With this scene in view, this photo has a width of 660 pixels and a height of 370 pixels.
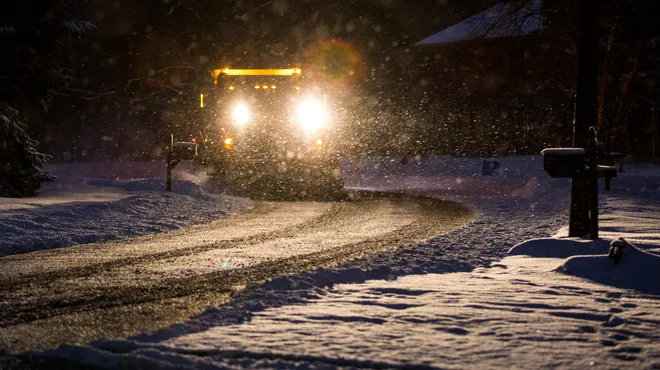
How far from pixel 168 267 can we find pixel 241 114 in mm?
18801

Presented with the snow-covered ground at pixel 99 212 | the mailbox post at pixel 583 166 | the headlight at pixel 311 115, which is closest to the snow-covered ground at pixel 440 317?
the mailbox post at pixel 583 166

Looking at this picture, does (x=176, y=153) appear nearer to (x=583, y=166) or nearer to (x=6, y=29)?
(x=6, y=29)

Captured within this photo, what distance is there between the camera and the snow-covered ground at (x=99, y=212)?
46.1ft

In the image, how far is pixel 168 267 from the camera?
10336 mm

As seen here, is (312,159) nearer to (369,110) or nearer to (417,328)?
(417,328)

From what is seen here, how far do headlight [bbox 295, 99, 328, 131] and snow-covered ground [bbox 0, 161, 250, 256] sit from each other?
4.81 meters

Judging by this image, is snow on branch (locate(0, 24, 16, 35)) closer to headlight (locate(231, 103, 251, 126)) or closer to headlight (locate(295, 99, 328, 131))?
headlight (locate(231, 103, 251, 126))

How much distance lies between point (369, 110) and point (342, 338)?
60.3 metres

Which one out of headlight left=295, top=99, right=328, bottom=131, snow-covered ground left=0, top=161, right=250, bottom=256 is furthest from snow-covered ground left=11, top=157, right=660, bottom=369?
headlight left=295, top=99, right=328, bottom=131

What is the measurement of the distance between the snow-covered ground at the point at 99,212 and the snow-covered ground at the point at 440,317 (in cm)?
551

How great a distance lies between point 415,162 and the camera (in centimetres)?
4709

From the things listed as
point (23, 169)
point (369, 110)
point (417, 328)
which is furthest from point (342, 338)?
point (369, 110)

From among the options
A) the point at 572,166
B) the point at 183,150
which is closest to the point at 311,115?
the point at 183,150

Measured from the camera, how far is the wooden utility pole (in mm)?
12531
